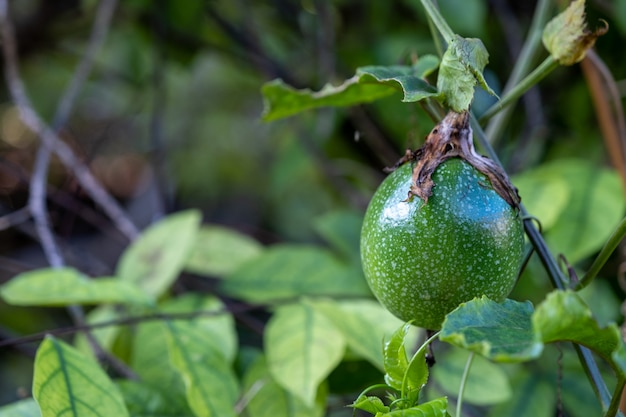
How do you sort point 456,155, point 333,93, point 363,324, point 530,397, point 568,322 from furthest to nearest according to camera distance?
point 530,397 → point 363,324 → point 333,93 → point 456,155 → point 568,322

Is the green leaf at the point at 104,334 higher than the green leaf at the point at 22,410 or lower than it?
lower

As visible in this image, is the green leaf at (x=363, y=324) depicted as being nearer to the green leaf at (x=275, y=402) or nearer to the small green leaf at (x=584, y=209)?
the green leaf at (x=275, y=402)

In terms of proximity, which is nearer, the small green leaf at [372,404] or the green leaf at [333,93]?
the small green leaf at [372,404]

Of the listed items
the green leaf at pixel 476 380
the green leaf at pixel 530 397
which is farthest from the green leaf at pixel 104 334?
the green leaf at pixel 530 397

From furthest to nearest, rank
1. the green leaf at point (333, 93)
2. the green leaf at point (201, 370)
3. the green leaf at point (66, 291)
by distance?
the green leaf at point (66, 291)
the green leaf at point (201, 370)
the green leaf at point (333, 93)

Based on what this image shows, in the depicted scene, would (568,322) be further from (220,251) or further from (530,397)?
(220,251)

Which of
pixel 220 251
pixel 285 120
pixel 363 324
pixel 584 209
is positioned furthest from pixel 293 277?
pixel 285 120

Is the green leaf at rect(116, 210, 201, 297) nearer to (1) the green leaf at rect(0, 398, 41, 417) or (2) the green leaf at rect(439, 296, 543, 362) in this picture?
(1) the green leaf at rect(0, 398, 41, 417)

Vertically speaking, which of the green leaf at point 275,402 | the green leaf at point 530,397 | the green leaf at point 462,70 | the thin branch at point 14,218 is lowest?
the green leaf at point 530,397
